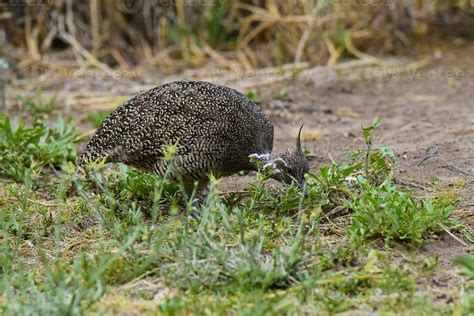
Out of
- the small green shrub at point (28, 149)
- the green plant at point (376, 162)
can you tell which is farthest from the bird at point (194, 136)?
the small green shrub at point (28, 149)

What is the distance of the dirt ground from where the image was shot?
569 cm

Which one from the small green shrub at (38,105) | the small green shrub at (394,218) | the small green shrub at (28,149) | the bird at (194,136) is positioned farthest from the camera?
the small green shrub at (38,105)

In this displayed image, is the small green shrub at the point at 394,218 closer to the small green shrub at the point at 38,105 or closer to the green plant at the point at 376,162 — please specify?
the green plant at the point at 376,162

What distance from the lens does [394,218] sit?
4.43 meters

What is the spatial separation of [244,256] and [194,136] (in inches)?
58.1

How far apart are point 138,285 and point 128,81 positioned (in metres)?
5.75

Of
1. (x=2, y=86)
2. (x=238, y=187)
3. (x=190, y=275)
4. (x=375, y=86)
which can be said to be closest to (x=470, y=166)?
(x=238, y=187)

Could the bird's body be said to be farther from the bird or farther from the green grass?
the green grass

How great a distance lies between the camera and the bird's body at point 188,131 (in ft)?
17.3

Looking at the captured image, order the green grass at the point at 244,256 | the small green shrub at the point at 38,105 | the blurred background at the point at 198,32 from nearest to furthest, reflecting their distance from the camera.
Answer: the green grass at the point at 244,256 → the small green shrub at the point at 38,105 → the blurred background at the point at 198,32

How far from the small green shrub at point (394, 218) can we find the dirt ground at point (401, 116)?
0.12m

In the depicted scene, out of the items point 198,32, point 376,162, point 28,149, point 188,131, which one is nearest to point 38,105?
point 28,149

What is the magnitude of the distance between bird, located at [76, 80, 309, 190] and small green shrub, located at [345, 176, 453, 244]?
809 mm

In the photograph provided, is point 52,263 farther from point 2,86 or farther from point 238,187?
point 2,86
